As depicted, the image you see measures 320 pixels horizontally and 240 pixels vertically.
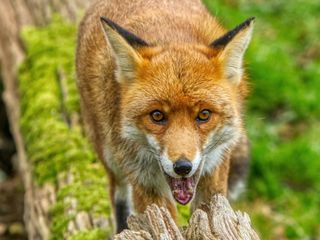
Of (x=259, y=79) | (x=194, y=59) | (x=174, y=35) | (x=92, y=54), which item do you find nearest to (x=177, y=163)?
(x=194, y=59)

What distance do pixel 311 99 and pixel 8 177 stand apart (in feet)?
15.2

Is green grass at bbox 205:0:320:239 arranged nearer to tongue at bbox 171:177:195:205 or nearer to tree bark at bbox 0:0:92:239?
tree bark at bbox 0:0:92:239

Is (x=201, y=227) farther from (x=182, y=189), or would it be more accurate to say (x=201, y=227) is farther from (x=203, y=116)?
(x=203, y=116)

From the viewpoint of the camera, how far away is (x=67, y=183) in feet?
24.6

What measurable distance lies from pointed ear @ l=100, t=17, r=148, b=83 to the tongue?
Answer: 88 centimetres

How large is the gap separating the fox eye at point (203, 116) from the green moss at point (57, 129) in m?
1.61

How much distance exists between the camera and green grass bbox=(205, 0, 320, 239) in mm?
9836

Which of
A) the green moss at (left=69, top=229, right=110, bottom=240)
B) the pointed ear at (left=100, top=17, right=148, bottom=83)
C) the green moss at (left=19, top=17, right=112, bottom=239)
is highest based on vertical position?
the pointed ear at (left=100, top=17, right=148, bottom=83)

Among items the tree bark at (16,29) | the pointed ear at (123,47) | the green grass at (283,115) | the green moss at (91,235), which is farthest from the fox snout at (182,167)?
the green grass at (283,115)

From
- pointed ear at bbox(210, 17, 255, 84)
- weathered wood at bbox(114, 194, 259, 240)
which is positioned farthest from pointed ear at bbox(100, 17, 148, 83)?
weathered wood at bbox(114, 194, 259, 240)

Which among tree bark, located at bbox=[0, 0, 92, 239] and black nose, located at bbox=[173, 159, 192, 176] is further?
tree bark, located at bbox=[0, 0, 92, 239]

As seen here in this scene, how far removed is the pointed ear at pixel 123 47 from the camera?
567 centimetres

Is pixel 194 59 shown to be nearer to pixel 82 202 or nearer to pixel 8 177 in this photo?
pixel 82 202

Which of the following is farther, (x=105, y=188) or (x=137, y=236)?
(x=105, y=188)
